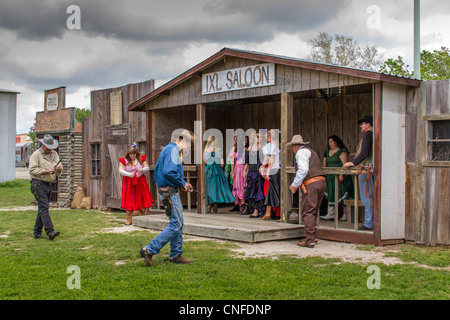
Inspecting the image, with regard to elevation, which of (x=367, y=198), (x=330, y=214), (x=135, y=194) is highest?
(x=367, y=198)

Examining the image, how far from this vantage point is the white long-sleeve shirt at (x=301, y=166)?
8445mm

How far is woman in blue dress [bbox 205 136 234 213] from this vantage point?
38.5 ft

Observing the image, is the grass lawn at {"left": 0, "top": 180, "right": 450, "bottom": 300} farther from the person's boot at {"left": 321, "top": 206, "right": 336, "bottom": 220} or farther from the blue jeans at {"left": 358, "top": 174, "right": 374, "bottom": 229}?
the person's boot at {"left": 321, "top": 206, "right": 336, "bottom": 220}

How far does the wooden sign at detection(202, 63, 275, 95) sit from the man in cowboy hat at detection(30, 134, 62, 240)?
3615mm

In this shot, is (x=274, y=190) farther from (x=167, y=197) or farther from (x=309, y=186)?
(x=167, y=197)

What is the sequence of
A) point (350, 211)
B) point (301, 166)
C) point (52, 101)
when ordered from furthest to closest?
point (52, 101)
point (350, 211)
point (301, 166)

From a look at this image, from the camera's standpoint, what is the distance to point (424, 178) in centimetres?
845

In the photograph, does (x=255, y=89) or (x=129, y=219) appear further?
(x=129, y=219)

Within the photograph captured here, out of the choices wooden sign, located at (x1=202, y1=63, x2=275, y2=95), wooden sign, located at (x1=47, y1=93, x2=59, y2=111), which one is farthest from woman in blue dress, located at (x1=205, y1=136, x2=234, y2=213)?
wooden sign, located at (x1=47, y1=93, x2=59, y2=111)

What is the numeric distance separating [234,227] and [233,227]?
19 millimetres

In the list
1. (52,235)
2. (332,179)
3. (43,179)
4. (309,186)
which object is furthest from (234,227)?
A: (43,179)

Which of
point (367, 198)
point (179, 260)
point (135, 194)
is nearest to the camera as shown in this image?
point (179, 260)
